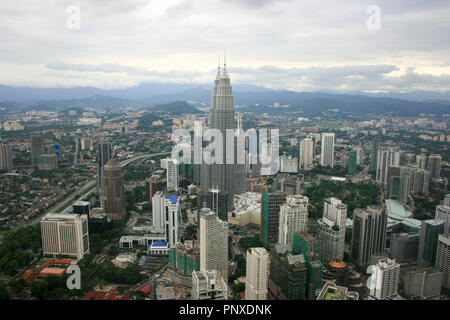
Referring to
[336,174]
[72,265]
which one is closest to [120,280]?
[72,265]

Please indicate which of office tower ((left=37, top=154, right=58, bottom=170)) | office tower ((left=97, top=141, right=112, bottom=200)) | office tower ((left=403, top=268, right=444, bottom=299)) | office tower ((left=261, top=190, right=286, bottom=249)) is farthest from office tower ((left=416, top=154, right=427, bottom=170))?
office tower ((left=37, top=154, right=58, bottom=170))

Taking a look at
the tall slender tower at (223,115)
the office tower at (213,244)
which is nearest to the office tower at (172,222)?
the office tower at (213,244)

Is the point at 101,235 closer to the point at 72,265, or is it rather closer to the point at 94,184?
the point at 72,265

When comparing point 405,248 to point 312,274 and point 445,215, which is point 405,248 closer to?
point 445,215

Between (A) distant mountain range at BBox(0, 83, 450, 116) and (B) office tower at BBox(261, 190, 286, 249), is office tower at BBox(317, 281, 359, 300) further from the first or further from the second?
(A) distant mountain range at BBox(0, 83, 450, 116)

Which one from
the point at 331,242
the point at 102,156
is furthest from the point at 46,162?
the point at 331,242
